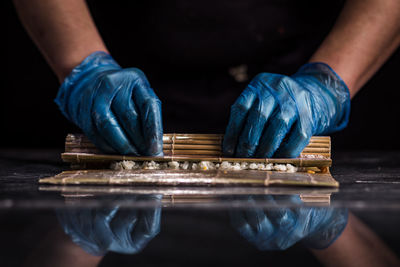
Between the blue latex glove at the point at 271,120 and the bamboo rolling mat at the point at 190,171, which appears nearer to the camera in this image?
the bamboo rolling mat at the point at 190,171

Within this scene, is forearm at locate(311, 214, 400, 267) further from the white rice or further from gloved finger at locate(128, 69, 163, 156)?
gloved finger at locate(128, 69, 163, 156)

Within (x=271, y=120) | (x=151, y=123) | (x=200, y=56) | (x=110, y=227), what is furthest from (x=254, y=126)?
(x=200, y=56)

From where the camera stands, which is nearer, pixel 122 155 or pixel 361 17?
pixel 122 155

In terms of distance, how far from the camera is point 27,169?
1.29 m

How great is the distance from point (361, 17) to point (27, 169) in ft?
5.07

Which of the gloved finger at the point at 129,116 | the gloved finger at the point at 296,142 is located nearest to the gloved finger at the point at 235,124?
the gloved finger at the point at 296,142

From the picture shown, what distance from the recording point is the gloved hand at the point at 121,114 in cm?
118

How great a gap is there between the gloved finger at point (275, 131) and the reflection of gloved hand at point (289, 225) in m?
0.49

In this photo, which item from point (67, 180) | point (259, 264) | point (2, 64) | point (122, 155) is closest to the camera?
point (259, 264)

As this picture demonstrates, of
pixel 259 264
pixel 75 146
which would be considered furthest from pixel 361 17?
pixel 259 264

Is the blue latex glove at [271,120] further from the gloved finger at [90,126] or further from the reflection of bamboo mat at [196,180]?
the gloved finger at [90,126]

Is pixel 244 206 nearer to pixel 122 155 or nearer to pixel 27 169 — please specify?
pixel 122 155

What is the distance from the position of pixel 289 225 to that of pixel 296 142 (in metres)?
0.61

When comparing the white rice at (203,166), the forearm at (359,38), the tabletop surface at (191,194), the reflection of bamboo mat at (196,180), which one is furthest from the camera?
the forearm at (359,38)
